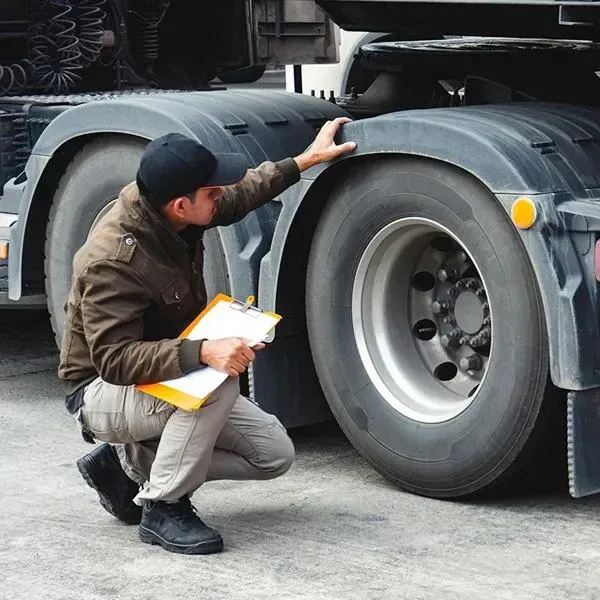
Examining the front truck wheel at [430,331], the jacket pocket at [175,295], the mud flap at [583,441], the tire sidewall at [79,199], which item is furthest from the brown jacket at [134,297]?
the tire sidewall at [79,199]

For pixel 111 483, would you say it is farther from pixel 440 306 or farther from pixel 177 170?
pixel 440 306

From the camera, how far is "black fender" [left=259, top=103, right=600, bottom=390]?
4.56 m

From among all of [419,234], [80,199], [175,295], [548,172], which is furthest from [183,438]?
[80,199]

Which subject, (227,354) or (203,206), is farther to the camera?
(203,206)

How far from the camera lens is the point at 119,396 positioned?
4.75 metres

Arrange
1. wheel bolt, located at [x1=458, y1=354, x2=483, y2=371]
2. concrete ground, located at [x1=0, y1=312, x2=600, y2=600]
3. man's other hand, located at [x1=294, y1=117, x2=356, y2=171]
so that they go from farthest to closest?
wheel bolt, located at [x1=458, y1=354, x2=483, y2=371]
man's other hand, located at [x1=294, y1=117, x2=356, y2=171]
concrete ground, located at [x1=0, y1=312, x2=600, y2=600]

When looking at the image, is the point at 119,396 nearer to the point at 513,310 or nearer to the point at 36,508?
the point at 36,508

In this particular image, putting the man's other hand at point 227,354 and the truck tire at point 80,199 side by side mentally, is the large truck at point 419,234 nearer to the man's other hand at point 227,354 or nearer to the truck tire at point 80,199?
the truck tire at point 80,199

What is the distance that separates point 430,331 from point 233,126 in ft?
3.22

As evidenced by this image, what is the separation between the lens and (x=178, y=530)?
4672 mm

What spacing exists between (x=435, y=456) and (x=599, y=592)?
91 centimetres

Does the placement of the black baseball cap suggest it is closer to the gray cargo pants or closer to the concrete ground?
the gray cargo pants

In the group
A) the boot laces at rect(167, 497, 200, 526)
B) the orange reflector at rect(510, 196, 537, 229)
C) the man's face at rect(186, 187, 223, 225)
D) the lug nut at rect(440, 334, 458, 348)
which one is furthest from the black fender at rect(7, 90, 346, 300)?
the orange reflector at rect(510, 196, 537, 229)

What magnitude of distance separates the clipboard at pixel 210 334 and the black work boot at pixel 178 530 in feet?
1.16
